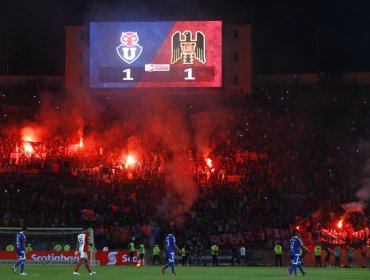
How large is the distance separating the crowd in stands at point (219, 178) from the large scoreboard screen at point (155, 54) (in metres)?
4.82

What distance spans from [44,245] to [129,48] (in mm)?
20219

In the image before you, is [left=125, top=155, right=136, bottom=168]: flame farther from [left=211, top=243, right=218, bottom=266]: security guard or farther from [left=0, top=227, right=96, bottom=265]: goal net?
[left=211, top=243, right=218, bottom=266]: security guard

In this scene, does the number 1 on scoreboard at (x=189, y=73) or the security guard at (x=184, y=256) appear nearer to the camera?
the security guard at (x=184, y=256)

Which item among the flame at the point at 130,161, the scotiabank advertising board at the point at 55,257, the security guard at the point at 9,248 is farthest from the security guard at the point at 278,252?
the flame at the point at 130,161

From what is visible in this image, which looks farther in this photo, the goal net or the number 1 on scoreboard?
the number 1 on scoreboard

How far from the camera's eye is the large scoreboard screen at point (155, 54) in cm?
6325

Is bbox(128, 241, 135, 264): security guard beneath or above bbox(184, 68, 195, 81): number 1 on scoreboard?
beneath

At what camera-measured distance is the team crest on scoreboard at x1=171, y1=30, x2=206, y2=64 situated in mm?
63469

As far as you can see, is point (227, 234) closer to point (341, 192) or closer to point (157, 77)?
point (341, 192)

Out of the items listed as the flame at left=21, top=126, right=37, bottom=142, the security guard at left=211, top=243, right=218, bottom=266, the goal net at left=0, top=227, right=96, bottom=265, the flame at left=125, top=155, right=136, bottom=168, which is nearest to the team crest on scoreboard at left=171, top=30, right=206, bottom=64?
the flame at left=125, top=155, right=136, bottom=168

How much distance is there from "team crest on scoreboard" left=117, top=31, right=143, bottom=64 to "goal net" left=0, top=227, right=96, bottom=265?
1829 centimetres

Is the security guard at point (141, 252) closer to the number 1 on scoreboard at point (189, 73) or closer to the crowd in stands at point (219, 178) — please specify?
the crowd in stands at point (219, 178)

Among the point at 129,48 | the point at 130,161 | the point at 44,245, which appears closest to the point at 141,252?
the point at 44,245

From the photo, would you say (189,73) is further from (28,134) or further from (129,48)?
(28,134)
